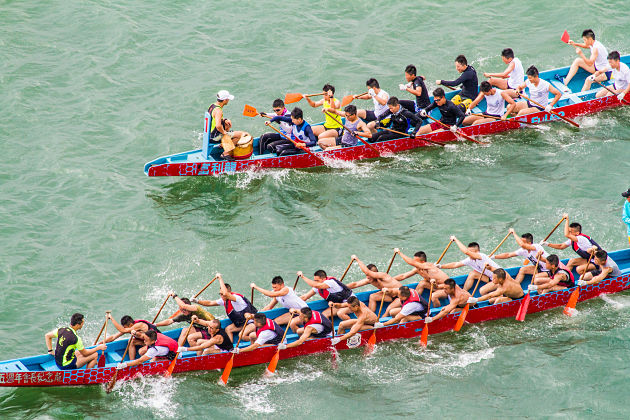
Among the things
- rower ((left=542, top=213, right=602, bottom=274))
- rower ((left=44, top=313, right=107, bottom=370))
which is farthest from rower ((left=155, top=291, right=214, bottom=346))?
rower ((left=542, top=213, right=602, bottom=274))

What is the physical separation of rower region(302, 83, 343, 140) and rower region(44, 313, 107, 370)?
30.9ft

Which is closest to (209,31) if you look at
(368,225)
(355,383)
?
(368,225)

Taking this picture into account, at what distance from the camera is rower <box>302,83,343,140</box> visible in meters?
23.5

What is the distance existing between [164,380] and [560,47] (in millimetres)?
17844

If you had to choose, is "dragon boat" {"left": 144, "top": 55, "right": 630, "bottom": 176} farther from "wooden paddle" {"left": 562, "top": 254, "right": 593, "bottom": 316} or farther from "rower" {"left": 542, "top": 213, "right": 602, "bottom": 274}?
"wooden paddle" {"left": 562, "top": 254, "right": 593, "bottom": 316}

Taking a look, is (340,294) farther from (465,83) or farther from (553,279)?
(465,83)

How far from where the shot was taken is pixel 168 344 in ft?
56.7

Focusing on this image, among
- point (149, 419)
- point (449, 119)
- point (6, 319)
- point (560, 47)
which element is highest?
point (560, 47)

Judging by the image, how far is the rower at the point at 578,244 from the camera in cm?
1931

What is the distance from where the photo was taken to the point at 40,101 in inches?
1021

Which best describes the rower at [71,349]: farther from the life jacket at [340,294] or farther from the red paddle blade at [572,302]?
the red paddle blade at [572,302]

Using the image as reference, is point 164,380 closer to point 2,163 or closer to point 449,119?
point 2,163

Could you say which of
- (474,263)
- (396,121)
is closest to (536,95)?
(396,121)

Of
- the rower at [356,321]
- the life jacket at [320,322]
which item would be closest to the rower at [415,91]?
the rower at [356,321]
